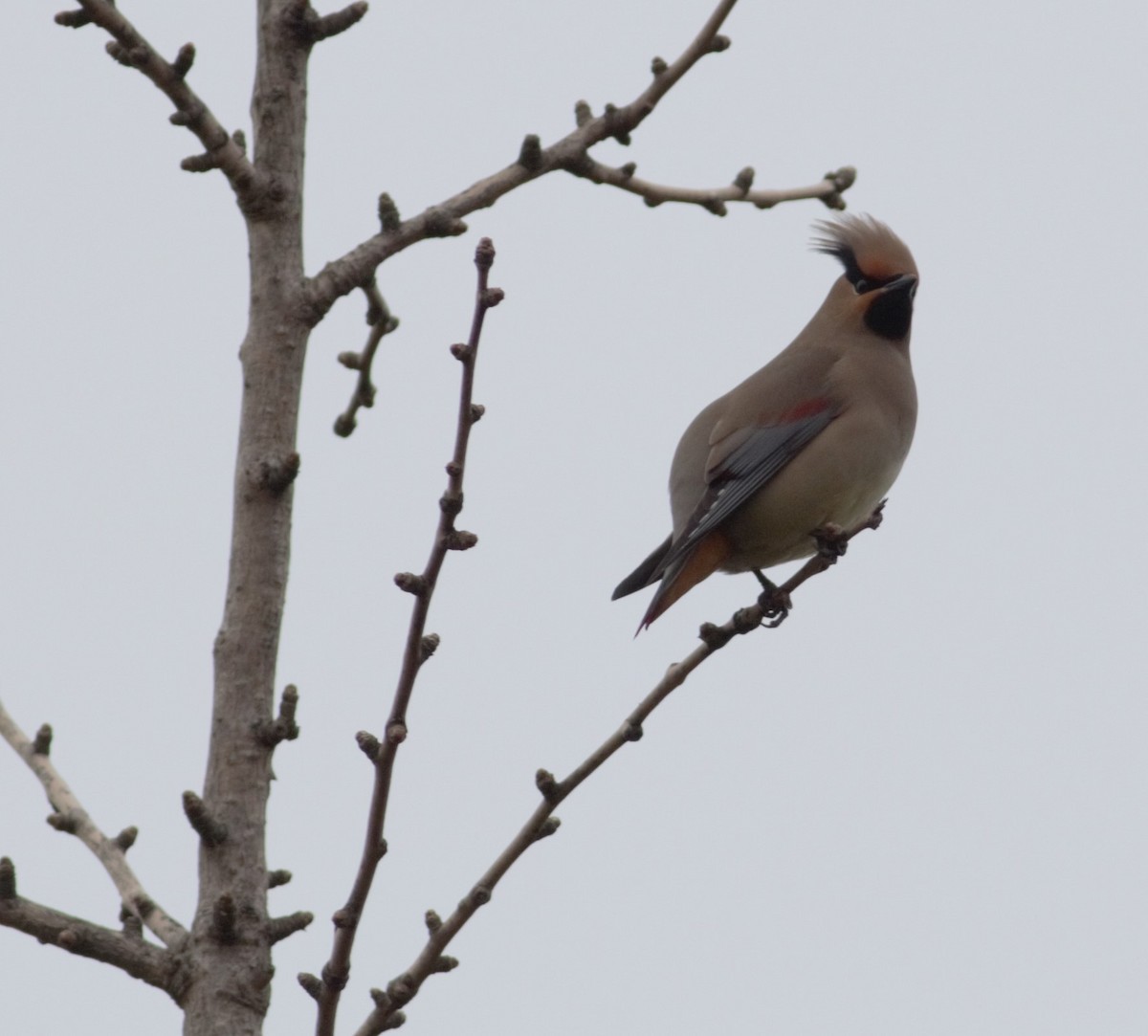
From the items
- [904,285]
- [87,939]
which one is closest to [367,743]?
[87,939]

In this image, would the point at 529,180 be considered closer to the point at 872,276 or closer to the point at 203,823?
the point at 203,823

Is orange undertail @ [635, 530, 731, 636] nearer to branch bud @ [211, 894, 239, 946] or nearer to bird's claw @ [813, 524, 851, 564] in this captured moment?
bird's claw @ [813, 524, 851, 564]

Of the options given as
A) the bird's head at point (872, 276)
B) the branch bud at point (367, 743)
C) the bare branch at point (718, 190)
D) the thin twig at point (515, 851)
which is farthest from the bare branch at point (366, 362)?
the bird's head at point (872, 276)

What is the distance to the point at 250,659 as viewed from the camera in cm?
248

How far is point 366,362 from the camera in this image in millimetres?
3541

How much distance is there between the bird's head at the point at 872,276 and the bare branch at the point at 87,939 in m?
3.44

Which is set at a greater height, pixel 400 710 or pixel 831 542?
pixel 831 542

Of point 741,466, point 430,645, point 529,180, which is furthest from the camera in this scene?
point 741,466

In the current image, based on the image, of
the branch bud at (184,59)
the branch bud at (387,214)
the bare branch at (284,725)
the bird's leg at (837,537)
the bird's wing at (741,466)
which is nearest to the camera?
the bare branch at (284,725)

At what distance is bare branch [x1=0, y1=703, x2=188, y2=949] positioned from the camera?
7.89 ft

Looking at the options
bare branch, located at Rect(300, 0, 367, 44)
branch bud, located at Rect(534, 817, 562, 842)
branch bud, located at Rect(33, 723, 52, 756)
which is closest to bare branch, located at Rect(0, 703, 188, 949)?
branch bud, located at Rect(33, 723, 52, 756)

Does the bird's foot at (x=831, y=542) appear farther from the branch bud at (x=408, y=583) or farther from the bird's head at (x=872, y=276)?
the bird's head at (x=872, y=276)

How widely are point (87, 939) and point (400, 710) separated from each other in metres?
0.63

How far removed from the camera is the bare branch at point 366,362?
11.5ft
